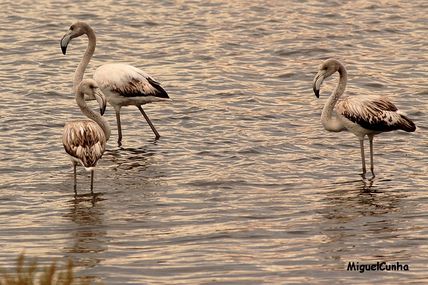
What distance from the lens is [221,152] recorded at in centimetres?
1565

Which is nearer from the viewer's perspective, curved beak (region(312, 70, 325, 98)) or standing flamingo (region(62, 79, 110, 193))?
standing flamingo (region(62, 79, 110, 193))

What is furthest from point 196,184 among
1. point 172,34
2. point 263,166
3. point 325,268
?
point 172,34

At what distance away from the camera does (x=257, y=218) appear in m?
12.5

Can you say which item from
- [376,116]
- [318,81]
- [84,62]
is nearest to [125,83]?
[84,62]

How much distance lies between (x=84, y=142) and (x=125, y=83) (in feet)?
9.91

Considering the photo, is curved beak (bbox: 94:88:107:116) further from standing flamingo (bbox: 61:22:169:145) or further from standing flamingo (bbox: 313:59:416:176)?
standing flamingo (bbox: 313:59:416:176)

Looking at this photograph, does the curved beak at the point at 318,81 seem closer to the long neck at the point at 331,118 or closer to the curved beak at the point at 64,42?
the long neck at the point at 331,118

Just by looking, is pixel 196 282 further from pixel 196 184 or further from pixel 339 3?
pixel 339 3

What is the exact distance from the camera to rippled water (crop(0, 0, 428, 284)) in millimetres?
11266

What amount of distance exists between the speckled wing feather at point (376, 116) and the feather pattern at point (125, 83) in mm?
3218

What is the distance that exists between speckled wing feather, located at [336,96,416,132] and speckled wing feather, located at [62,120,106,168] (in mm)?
3120

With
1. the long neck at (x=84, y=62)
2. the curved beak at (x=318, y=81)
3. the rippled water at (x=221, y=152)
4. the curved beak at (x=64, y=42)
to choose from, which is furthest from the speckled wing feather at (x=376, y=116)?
the curved beak at (x=64, y=42)

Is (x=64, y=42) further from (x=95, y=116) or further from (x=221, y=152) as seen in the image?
(x=221, y=152)

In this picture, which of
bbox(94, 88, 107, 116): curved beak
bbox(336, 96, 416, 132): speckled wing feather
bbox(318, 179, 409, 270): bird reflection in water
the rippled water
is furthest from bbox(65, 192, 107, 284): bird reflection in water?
bbox(336, 96, 416, 132): speckled wing feather
